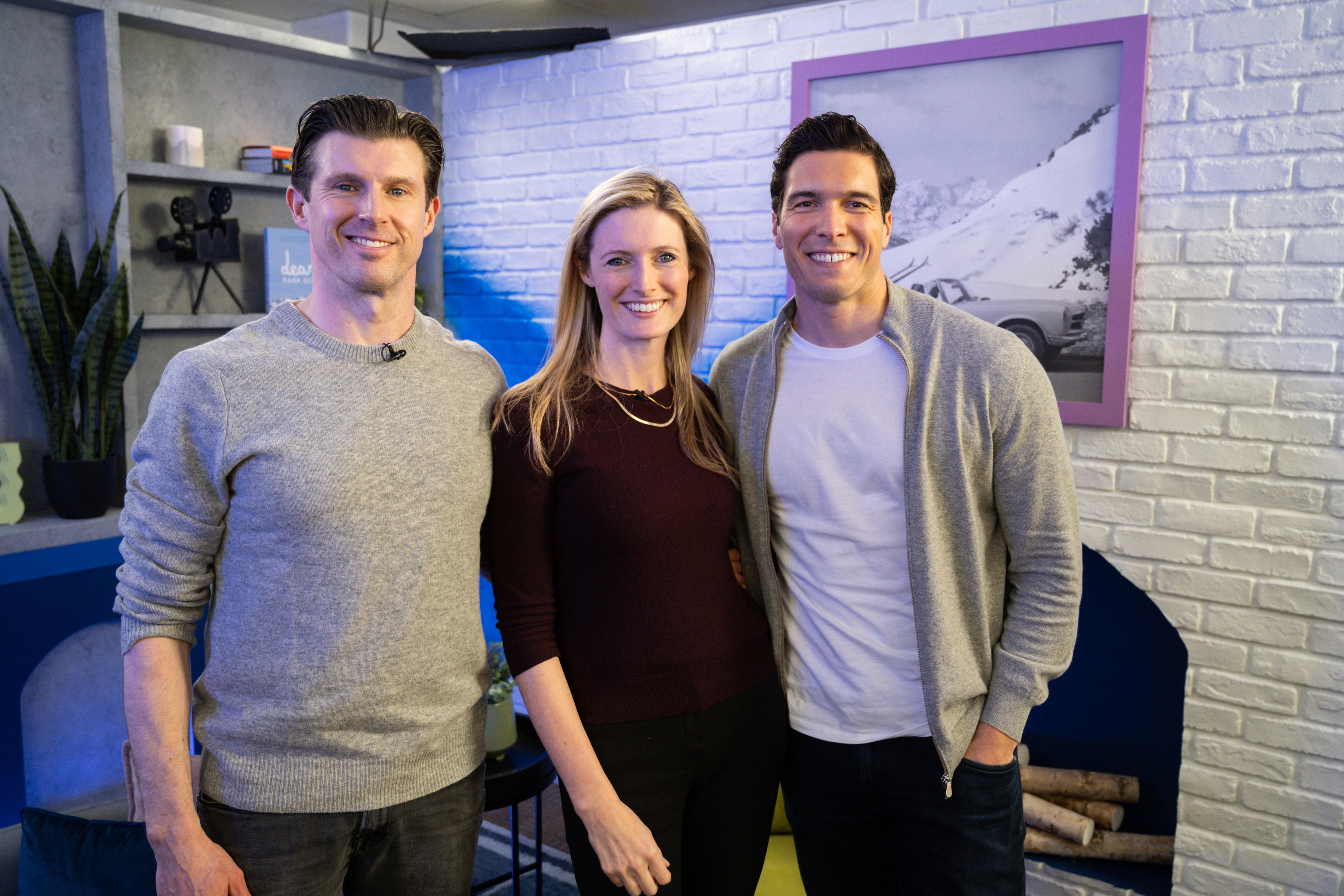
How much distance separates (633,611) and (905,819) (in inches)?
21.4

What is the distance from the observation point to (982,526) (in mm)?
1512

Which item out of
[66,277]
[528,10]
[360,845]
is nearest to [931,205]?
[360,845]

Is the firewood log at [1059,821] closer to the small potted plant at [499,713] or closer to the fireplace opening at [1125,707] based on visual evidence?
the fireplace opening at [1125,707]

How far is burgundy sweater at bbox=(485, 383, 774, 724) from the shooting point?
1.40 metres

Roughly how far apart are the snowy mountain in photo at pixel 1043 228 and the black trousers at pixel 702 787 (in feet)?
4.91

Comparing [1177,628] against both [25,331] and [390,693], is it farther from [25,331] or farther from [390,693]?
[25,331]

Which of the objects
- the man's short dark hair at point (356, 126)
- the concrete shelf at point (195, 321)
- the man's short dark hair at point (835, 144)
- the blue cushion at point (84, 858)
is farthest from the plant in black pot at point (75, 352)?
the man's short dark hair at point (835, 144)

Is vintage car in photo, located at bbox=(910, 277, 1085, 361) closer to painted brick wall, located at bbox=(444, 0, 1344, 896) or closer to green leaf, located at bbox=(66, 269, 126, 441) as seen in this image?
painted brick wall, located at bbox=(444, 0, 1344, 896)

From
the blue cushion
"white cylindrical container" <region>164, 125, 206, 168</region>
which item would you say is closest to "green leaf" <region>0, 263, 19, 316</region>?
"white cylindrical container" <region>164, 125, 206, 168</region>

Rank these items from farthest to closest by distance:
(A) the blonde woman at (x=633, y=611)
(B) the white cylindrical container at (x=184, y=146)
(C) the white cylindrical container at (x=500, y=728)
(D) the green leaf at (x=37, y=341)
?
(B) the white cylindrical container at (x=184, y=146) → (D) the green leaf at (x=37, y=341) → (C) the white cylindrical container at (x=500, y=728) → (A) the blonde woman at (x=633, y=611)

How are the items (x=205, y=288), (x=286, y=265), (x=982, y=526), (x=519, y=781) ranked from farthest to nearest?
(x=286, y=265) < (x=205, y=288) < (x=519, y=781) < (x=982, y=526)

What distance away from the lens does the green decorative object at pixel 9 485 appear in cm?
270

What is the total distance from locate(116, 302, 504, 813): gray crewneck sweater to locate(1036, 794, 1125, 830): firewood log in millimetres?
2158

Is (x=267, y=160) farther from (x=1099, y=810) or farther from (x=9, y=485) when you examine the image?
(x=1099, y=810)
